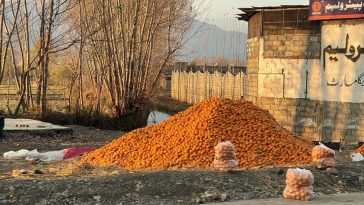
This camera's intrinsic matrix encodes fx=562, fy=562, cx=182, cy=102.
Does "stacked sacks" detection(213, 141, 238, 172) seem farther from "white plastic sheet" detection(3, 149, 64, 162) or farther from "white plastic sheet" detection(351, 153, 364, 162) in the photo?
"white plastic sheet" detection(3, 149, 64, 162)

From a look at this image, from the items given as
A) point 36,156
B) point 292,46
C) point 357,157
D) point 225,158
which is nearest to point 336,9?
point 292,46

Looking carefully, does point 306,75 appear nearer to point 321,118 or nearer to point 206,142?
point 321,118

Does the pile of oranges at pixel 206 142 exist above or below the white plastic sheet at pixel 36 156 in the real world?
above

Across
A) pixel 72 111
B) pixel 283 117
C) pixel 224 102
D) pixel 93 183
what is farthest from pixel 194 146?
pixel 72 111

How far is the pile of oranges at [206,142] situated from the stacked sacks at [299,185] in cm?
230

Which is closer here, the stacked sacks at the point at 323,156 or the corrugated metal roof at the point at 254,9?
the stacked sacks at the point at 323,156

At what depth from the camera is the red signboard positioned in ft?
51.4

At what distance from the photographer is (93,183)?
7262mm

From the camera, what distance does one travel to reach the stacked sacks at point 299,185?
6852mm

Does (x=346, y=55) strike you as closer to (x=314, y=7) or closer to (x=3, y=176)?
(x=314, y=7)

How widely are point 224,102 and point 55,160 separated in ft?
11.8

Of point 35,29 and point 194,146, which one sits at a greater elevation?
point 35,29

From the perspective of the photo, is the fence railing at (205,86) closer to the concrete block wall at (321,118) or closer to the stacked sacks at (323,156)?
the concrete block wall at (321,118)

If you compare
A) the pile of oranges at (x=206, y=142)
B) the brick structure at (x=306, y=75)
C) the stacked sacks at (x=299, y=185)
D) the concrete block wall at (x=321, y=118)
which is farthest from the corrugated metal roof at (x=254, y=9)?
the stacked sacks at (x=299, y=185)
